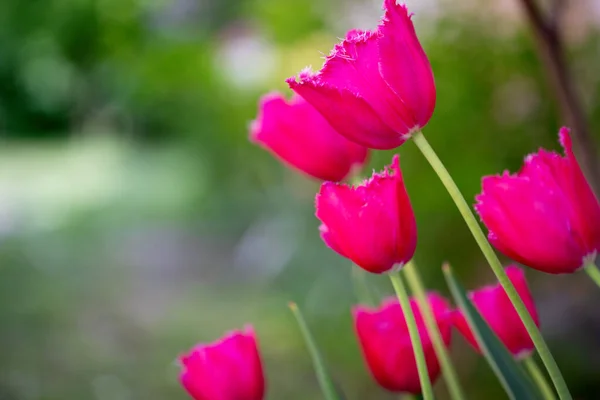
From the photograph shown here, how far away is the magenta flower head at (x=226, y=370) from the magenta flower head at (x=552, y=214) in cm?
13

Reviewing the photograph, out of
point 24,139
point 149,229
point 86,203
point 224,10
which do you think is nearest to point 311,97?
point 149,229

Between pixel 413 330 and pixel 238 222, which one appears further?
pixel 238 222

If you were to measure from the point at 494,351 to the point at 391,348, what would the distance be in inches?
1.9

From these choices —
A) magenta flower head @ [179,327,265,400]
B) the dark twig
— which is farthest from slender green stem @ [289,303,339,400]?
the dark twig

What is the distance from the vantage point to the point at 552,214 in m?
0.28

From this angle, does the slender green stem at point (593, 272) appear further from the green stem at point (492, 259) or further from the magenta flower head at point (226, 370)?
the magenta flower head at point (226, 370)

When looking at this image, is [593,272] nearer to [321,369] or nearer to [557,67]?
[321,369]

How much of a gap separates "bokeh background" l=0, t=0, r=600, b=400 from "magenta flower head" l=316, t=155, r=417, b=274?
0.20ft

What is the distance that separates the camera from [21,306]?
2.49m

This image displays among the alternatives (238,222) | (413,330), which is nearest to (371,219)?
(413,330)

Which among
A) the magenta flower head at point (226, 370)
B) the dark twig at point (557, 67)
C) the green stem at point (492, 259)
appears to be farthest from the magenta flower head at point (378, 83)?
the dark twig at point (557, 67)

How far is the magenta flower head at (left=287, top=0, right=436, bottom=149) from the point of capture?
269 millimetres

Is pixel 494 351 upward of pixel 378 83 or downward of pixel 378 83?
downward

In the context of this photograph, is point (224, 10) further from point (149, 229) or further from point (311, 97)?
point (311, 97)
